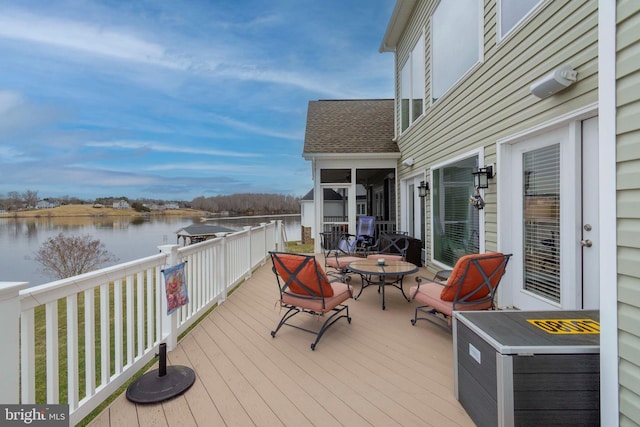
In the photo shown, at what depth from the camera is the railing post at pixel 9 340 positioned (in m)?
1.30

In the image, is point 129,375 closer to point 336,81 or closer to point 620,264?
point 620,264

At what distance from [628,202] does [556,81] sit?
176 cm

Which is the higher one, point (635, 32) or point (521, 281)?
point (635, 32)

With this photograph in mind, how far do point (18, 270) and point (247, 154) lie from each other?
26216mm

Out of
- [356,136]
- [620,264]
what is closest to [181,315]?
[620,264]

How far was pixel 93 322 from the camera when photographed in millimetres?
1964

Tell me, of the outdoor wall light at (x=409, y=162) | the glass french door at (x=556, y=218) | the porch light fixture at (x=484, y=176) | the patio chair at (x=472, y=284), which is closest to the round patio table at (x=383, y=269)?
the patio chair at (x=472, y=284)

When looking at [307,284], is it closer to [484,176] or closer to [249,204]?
[484,176]

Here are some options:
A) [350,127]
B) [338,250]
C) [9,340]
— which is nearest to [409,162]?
[338,250]

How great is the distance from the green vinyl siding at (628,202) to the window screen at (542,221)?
177cm

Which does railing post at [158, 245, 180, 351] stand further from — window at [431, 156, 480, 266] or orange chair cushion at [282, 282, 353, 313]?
window at [431, 156, 480, 266]

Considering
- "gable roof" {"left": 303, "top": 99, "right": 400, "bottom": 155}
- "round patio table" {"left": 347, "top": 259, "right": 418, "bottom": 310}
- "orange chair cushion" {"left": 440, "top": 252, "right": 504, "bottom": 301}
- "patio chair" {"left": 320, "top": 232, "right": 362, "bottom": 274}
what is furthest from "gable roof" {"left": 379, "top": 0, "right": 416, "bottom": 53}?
"orange chair cushion" {"left": 440, "top": 252, "right": 504, "bottom": 301}

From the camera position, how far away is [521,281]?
344cm

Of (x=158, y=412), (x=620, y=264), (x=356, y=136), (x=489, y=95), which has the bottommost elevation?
(x=158, y=412)
